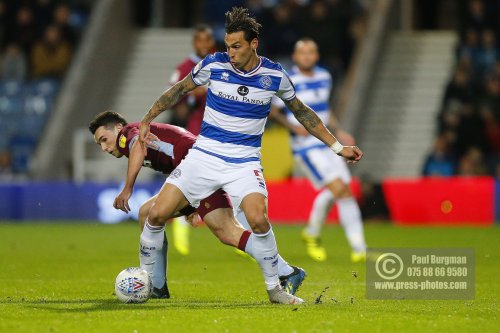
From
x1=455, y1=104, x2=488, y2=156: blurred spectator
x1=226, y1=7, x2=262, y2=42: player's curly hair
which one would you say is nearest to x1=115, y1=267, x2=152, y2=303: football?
x1=226, y1=7, x2=262, y2=42: player's curly hair

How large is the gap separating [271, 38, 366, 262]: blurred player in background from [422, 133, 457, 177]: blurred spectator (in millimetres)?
6514

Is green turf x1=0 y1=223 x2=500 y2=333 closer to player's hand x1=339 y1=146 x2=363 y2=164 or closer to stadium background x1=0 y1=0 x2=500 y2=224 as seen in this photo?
player's hand x1=339 y1=146 x2=363 y2=164

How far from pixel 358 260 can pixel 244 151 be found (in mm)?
4362

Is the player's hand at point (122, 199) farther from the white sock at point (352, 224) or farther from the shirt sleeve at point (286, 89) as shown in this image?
the white sock at point (352, 224)

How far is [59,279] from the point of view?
37.0ft

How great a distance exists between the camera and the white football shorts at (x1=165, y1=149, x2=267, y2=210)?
9.10 meters

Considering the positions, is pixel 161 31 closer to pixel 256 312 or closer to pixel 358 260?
pixel 358 260

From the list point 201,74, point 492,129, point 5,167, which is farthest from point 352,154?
point 5,167

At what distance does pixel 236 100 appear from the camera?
29.9 feet

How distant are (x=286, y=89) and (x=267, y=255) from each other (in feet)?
4.27

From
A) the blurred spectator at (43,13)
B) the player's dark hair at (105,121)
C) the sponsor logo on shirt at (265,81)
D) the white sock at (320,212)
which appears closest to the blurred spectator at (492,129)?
the white sock at (320,212)

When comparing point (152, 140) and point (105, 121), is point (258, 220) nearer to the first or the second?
point (152, 140)

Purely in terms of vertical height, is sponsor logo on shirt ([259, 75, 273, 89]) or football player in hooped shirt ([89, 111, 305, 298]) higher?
sponsor logo on shirt ([259, 75, 273, 89])

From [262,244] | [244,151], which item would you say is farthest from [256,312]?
[244,151]
